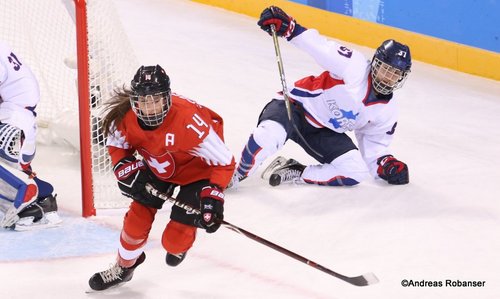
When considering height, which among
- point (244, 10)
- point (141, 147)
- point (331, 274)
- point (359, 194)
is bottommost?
point (244, 10)

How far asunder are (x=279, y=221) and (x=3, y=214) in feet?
3.58

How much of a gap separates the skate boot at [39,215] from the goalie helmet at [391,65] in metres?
1.43

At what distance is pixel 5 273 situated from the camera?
3.58m

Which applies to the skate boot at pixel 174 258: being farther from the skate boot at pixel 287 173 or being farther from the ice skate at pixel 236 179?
the skate boot at pixel 287 173

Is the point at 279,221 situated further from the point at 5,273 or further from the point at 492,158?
the point at 492,158

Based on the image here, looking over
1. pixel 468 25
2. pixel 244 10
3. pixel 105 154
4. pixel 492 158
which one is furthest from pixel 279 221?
pixel 244 10

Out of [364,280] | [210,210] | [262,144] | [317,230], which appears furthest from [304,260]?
[262,144]

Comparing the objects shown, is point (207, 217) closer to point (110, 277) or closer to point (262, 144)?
point (110, 277)

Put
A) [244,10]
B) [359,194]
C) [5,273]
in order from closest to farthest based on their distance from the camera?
[5,273] < [359,194] < [244,10]

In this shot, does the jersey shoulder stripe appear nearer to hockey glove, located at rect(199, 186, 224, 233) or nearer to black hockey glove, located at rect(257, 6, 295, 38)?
black hockey glove, located at rect(257, 6, 295, 38)

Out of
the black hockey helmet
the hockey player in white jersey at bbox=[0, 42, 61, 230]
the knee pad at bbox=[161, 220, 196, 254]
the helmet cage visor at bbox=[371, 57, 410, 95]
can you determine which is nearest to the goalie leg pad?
the hockey player in white jersey at bbox=[0, 42, 61, 230]

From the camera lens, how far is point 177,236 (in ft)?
10.8

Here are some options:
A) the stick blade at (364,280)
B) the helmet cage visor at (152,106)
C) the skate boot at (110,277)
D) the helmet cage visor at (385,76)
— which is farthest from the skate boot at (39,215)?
the helmet cage visor at (385,76)

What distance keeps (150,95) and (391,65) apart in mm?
1416
